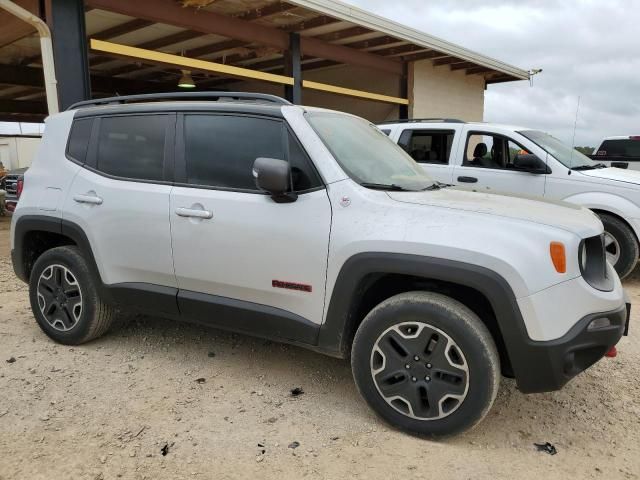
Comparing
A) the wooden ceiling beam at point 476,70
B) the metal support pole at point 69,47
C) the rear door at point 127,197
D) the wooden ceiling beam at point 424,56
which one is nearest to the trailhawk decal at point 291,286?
the rear door at point 127,197

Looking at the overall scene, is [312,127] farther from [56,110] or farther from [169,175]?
Answer: [56,110]

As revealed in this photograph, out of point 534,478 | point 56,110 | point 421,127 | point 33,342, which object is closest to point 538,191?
point 421,127

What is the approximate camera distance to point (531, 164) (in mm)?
6340

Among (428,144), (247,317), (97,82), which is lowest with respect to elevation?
(247,317)

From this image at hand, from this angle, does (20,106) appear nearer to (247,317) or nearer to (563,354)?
(247,317)

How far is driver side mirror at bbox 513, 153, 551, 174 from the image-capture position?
631 cm

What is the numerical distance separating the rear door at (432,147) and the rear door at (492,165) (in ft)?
0.50

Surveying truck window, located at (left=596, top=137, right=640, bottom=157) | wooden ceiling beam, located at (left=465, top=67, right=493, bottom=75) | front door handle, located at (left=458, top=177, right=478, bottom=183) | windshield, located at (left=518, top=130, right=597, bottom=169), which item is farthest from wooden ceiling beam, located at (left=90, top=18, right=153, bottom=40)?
truck window, located at (left=596, top=137, right=640, bottom=157)

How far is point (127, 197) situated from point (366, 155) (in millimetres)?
1658

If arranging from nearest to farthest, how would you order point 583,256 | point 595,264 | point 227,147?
point 583,256 < point 595,264 < point 227,147

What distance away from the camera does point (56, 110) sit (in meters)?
6.54

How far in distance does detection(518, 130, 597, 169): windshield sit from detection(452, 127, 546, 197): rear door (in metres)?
0.24

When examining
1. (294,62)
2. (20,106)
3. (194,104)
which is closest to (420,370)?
(194,104)

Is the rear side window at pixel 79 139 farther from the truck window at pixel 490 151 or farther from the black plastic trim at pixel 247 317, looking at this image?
the truck window at pixel 490 151
